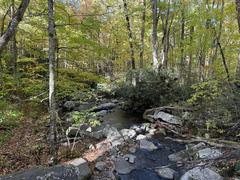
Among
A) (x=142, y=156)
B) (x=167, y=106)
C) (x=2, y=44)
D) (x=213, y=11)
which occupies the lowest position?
(x=142, y=156)

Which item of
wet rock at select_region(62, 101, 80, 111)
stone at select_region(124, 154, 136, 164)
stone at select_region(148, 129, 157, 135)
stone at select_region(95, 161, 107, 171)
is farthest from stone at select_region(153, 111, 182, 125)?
wet rock at select_region(62, 101, 80, 111)

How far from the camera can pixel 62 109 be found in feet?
37.0

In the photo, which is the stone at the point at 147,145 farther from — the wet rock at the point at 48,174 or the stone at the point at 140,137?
the wet rock at the point at 48,174

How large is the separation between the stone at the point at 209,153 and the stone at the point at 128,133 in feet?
8.00

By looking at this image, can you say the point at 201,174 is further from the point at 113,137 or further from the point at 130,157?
the point at 113,137

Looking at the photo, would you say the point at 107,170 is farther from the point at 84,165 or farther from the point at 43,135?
the point at 43,135

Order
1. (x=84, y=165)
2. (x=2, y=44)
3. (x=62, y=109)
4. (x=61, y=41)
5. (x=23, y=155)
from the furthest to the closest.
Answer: (x=62, y=109), (x=61, y=41), (x=23, y=155), (x=84, y=165), (x=2, y=44)

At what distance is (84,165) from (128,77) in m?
6.11

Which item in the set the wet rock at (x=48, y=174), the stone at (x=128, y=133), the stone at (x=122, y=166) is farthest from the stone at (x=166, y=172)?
the wet rock at (x=48, y=174)

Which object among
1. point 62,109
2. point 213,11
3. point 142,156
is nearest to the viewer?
point 142,156

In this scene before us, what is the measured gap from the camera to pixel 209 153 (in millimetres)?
5566

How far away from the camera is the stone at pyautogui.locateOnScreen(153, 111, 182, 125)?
815 cm

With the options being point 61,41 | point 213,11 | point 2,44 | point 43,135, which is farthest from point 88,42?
point 213,11

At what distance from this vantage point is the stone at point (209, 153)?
535 cm
